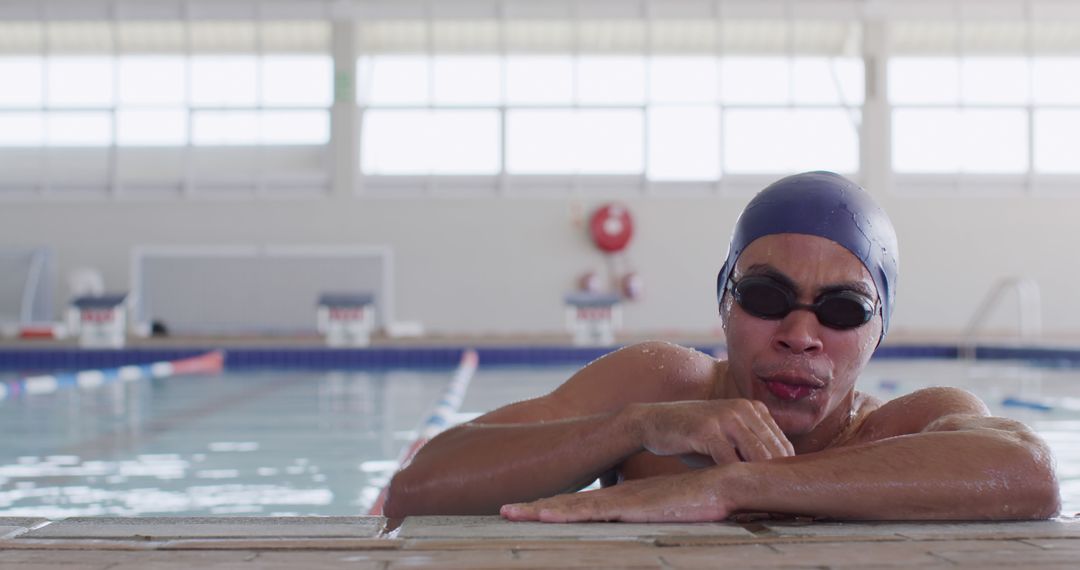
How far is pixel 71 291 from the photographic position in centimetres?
1519

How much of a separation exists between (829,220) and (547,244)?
1432cm

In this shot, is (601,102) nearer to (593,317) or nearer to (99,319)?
(593,317)

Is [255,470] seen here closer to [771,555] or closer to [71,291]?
[771,555]

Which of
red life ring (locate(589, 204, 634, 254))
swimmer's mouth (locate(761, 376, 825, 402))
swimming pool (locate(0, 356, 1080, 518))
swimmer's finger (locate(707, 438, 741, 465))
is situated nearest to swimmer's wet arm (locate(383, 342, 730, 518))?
swimmer's finger (locate(707, 438, 741, 465))

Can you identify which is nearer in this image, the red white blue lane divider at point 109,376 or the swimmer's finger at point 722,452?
the swimmer's finger at point 722,452

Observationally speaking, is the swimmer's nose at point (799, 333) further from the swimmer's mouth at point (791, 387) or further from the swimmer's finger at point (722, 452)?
the swimmer's finger at point (722, 452)

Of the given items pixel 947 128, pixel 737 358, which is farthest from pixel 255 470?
pixel 947 128

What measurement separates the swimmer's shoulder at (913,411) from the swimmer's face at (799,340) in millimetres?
181

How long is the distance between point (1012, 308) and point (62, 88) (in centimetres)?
1400

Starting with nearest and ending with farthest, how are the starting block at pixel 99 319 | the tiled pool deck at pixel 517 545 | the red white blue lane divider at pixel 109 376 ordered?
the tiled pool deck at pixel 517 545, the red white blue lane divider at pixel 109 376, the starting block at pixel 99 319

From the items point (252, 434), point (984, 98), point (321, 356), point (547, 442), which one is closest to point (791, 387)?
point (547, 442)

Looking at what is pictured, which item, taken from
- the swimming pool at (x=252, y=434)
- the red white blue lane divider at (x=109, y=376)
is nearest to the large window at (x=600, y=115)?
the red white blue lane divider at (x=109, y=376)

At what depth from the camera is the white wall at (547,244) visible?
626 inches

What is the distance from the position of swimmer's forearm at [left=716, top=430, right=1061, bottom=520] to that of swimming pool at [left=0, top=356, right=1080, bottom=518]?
8.35 feet
